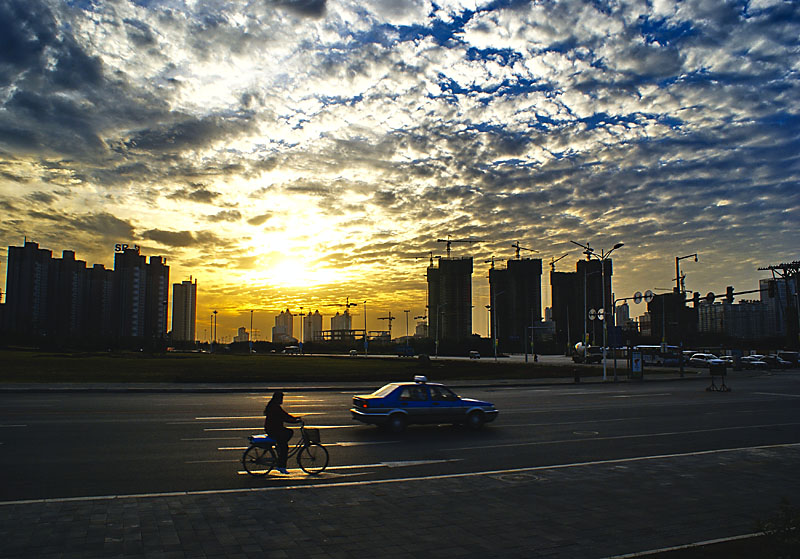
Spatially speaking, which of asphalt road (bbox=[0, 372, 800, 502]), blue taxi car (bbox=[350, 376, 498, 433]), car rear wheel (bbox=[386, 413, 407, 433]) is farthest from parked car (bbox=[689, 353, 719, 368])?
car rear wheel (bbox=[386, 413, 407, 433])

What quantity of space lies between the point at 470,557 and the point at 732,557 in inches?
108

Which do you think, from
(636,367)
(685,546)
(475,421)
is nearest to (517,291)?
(636,367)

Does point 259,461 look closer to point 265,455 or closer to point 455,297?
point 265,455

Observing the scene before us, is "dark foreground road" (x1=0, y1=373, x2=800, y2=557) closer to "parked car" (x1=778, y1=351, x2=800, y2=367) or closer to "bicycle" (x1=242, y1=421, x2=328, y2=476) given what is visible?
"bicycle" (x1=242, y1=421, x2=328, y2=476)

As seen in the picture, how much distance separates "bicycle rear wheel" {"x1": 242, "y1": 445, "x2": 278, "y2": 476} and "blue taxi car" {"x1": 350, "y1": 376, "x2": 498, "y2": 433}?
18.4ft

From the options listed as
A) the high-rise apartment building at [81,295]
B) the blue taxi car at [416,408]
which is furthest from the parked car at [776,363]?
the high-rise apartment building at [81,295]

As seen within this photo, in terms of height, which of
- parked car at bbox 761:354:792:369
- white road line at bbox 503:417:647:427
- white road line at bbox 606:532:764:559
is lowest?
parked car at bbox 761:354:792:369

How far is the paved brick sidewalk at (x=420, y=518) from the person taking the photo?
21.5ft

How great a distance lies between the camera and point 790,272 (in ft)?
271

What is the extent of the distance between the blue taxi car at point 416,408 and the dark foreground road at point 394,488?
0.43 metres

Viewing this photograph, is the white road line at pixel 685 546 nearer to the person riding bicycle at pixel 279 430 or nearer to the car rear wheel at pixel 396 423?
the person riding bicycle at pixel 279 430

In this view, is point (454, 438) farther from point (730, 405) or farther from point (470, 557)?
point (730, 405)

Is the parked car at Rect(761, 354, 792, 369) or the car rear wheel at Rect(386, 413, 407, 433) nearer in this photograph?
the car rear wheel at Rect(386, 413, 407, 433)

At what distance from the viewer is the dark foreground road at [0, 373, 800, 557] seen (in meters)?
6.82
